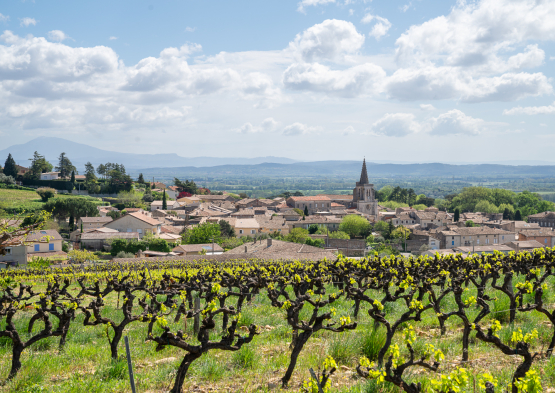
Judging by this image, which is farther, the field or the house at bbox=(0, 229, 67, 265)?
the field

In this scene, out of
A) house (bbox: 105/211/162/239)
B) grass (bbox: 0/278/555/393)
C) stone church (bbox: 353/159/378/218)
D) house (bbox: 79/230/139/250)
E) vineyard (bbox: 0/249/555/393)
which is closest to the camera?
vineyard (bbox: 0/249/555/393)

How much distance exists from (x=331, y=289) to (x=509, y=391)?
423 inches

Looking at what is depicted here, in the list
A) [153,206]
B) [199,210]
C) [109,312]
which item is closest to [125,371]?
[109,312]

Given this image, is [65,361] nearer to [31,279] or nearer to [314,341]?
[314,341]

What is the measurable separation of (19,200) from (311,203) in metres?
79.6

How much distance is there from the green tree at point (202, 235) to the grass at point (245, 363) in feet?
164

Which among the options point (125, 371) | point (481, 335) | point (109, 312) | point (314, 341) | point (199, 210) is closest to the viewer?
point (481, 335)

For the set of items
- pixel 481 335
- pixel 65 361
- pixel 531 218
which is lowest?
pixel 531 218

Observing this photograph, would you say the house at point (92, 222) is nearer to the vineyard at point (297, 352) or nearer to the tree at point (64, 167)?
the tree at point (64, 167)

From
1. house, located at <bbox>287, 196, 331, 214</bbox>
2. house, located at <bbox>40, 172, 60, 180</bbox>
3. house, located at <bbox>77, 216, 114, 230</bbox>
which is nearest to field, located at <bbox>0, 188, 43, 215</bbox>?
house, located at <bbox>77, 216, 114, 230</bbox>

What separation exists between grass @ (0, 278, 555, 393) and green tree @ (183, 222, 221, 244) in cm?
5013

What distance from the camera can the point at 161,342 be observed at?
595 centimetres

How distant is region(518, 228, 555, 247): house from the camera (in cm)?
6912

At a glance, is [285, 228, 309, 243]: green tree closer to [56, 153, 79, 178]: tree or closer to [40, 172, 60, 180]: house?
[40, 172, 60, 180]: house
